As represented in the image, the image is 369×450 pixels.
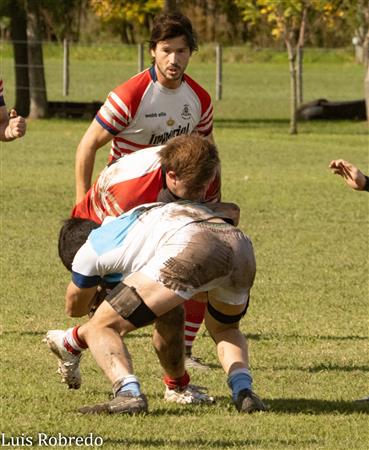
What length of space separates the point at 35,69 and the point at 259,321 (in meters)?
23.3

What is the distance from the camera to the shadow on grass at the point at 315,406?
680cm

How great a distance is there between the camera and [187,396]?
22.6 feet

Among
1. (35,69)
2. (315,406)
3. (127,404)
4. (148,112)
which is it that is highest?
(148,112)

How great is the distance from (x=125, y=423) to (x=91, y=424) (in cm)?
16

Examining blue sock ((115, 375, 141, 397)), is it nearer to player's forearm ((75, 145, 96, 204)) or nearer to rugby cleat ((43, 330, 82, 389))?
rugby cleat ((43, 330, 82, 389))

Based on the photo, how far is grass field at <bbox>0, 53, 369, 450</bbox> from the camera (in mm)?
6316

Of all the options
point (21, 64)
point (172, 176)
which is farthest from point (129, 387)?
point (21, 64)

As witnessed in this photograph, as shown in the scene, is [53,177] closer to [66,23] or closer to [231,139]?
[231,139]

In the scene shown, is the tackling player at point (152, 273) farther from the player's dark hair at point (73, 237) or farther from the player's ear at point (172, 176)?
the player's dark hair at point (73, 237)

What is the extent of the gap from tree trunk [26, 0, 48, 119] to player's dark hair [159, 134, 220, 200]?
83.6ft

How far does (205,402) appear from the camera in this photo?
22.7 feet

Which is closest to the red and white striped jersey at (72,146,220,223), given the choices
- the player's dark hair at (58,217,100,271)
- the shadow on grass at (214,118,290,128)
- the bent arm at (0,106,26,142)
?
the player's dark hair at (58,217,100,271)

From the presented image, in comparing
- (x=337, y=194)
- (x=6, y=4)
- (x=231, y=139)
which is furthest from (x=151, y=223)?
(x=6, y=4)

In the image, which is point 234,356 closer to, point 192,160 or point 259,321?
point 192,160
